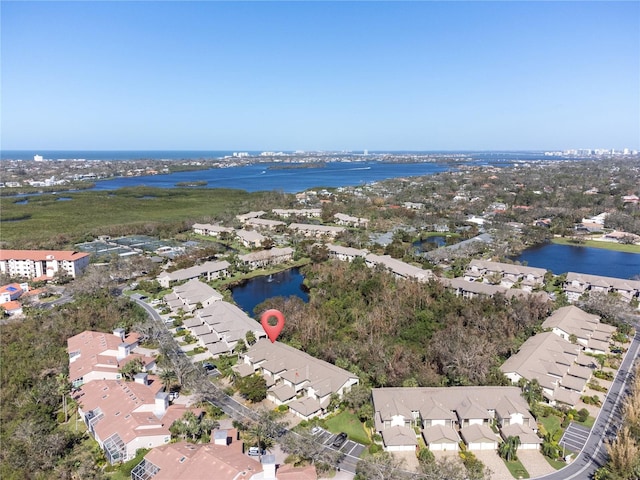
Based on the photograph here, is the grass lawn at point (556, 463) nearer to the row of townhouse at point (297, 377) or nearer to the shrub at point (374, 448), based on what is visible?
the shrub at point (374, 448)

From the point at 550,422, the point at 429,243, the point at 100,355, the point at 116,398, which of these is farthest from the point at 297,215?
the point at 550,422

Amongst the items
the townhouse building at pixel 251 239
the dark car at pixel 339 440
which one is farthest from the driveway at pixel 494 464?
the townhouse building at pixel 251 239

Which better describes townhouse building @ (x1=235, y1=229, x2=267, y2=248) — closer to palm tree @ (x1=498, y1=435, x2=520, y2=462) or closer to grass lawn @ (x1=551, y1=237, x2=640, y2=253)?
palm tree @ (x1=498, y1=435, x2=520, y2=462)

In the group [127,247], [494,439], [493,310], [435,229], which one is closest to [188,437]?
[494,439]

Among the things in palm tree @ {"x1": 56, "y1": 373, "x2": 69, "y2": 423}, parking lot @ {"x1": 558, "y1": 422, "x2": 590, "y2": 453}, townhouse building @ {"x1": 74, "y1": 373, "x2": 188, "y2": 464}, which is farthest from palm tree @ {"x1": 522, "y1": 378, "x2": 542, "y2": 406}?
palm tree @ {"x1": 56, "y1": 373, "x2": 69, "y2": 423}

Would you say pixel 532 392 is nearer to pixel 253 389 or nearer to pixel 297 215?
pixel 253 389

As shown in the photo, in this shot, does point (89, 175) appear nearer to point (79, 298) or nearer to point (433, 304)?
point (79, 298)
